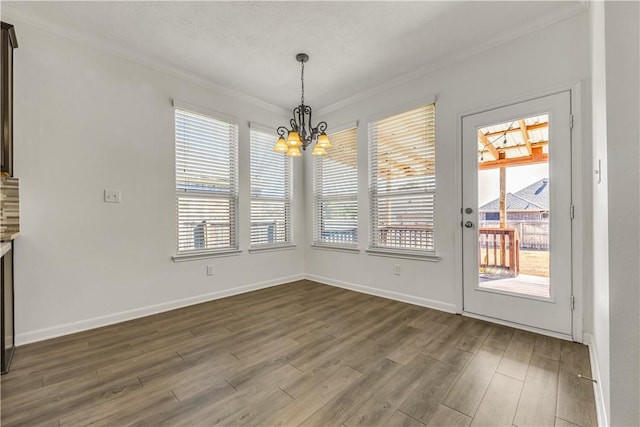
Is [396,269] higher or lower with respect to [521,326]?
Result: higher

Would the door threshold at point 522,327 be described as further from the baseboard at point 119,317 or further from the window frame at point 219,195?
the window frame at point 219,195

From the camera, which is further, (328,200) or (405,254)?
(328,200)

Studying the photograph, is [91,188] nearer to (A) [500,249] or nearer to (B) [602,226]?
(B) [602,226]

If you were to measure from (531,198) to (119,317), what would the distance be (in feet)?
13.9

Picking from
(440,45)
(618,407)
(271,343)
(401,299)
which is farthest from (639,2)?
(401,299)

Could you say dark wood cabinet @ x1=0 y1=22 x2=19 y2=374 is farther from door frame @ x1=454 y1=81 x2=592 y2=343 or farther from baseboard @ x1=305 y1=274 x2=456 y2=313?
door frame @ x1=454 y1=81 x2=592 y2=343

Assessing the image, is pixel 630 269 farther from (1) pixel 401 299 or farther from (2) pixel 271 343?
(1) pixel 401 299

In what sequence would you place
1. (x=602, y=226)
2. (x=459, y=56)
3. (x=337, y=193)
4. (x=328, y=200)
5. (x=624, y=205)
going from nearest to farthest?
1. (x=624, y=205)
2. (x=602, y=226)
3. (x=459, y=56)
4. (x=337, y=193)
5. (x=328, y=200)

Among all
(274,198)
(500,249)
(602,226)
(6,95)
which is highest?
(6,95)

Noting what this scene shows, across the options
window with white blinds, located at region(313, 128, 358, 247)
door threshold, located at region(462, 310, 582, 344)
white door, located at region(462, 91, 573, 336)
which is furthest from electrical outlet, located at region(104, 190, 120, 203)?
door threshold, located at region(462, 310, 582, 344)

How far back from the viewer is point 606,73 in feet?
3.92

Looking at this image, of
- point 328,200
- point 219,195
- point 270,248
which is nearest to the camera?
point 219,195

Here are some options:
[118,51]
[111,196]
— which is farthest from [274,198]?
[118,51]

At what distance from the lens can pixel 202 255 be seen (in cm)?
357
